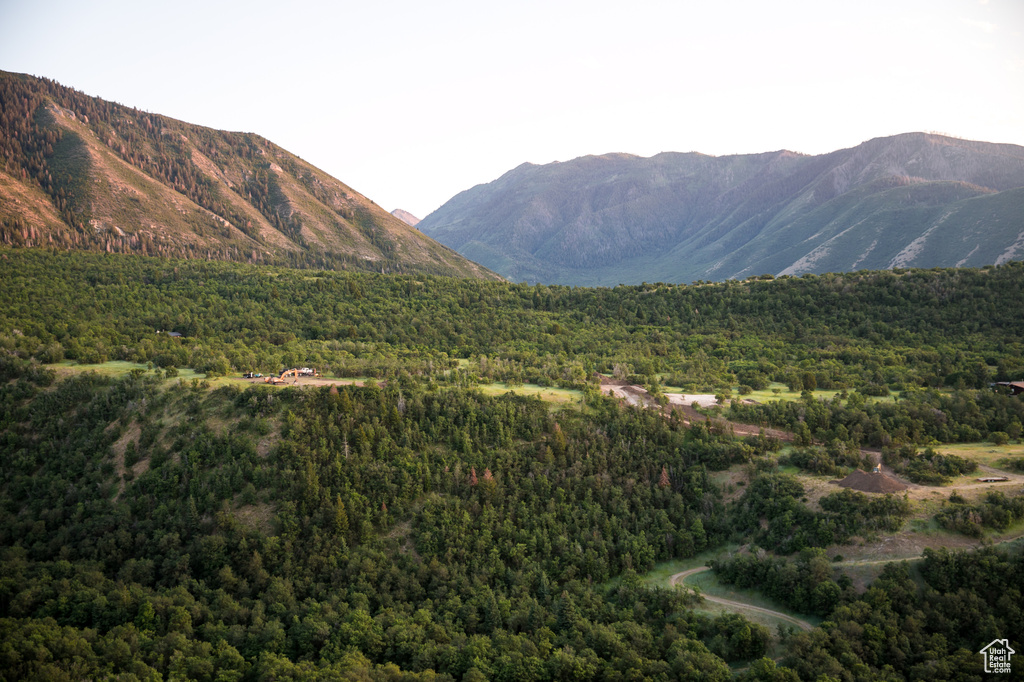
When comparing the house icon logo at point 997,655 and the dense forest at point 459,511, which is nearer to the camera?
the house icon logo at point 997,655

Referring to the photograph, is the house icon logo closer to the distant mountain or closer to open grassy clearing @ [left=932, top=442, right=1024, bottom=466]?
open grassy clearing @ [left=932, top=442, right=1024, bottom=466]

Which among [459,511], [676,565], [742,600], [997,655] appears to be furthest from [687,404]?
[997,655]

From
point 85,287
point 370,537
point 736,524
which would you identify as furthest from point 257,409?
point 85,287

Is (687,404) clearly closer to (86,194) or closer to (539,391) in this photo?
(539,391)

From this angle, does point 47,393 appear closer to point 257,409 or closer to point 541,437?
point 257,409

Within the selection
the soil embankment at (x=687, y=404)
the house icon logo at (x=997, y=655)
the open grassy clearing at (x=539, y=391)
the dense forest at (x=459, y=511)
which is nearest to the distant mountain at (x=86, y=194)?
the dense forest at (x=459, y=511)

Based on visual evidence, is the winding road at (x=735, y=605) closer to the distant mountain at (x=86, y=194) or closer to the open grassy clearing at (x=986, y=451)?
the open grassy clearing at (x=986, y=451)
